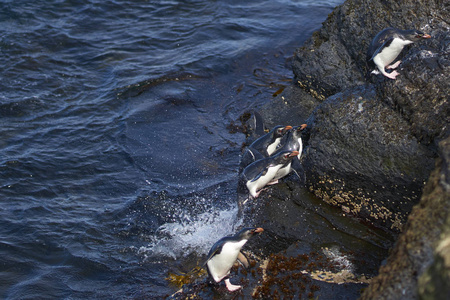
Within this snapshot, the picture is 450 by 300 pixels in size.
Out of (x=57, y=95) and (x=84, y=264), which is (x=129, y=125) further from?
(x=84, y=264)

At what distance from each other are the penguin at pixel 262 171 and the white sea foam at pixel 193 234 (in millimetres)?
637

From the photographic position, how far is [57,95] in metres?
11.7

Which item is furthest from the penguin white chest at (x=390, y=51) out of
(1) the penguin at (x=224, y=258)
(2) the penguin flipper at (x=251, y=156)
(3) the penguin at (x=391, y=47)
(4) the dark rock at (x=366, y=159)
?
(1) the penguin at (x=224, y=258)

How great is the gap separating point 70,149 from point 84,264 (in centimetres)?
337

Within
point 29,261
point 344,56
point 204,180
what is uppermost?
point 344,56

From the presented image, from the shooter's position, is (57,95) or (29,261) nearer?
(29,261)

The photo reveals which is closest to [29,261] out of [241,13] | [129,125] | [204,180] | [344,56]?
[204,180]

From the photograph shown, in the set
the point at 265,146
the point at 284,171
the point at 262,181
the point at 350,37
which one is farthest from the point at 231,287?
the point at 350,37

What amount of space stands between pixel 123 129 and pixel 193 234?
3.97m

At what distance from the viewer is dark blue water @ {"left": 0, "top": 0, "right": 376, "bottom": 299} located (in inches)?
285

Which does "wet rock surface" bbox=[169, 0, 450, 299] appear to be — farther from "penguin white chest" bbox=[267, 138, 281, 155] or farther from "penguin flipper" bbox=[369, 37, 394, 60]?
"penguin white chest" bbox=[267, 138, 281, 155]

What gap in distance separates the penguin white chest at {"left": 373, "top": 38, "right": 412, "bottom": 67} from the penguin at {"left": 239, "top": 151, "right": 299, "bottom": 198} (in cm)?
158

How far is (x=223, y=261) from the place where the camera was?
18.1 feet

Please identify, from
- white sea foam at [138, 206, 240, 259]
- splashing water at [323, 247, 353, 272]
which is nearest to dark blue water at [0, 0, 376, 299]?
white sea foam at [138, 206, 240, 259]
